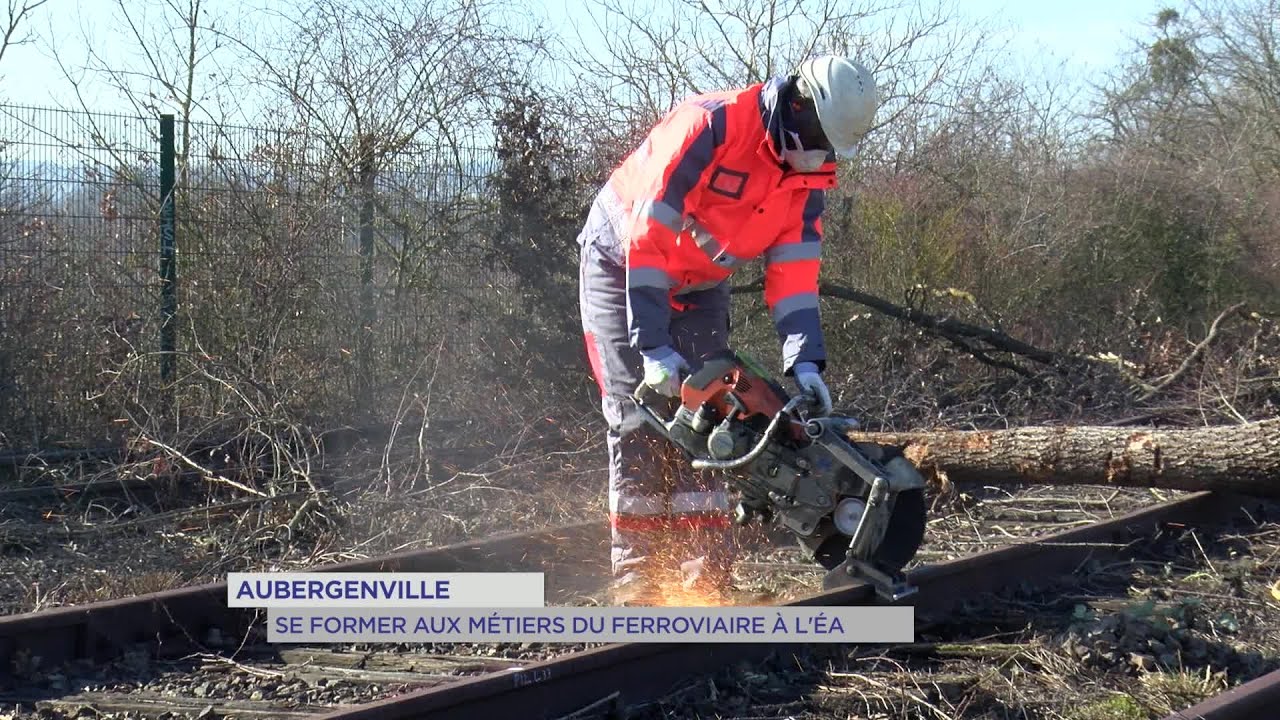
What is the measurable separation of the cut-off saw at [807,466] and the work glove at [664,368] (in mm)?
Answer: 74

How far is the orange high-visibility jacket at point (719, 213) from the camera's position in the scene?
463 centimetres

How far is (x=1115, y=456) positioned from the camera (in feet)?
19.9

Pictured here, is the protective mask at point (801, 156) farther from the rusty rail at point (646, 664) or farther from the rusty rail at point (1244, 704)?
the rusty rail at point (1244, 704)

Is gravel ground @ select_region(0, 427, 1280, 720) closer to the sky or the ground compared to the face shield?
closer to the ground

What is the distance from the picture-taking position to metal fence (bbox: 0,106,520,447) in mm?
8508

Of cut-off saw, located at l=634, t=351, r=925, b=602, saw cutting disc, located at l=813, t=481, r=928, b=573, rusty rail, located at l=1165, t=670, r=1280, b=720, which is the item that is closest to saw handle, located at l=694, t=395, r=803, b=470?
cut-off saw, located at l=634, t=351, r=925, b=602

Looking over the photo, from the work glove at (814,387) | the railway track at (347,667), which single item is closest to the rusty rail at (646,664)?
the railway track at (347,667)

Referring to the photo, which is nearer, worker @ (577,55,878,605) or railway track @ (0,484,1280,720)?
railway track @ (0,484,1280,720)

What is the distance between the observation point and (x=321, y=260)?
9602 mm

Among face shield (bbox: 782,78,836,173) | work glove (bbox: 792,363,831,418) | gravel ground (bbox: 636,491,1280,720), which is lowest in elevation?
gravel ground (bbox: 636,491,1280,720)

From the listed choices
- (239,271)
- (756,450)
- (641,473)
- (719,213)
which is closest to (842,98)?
(719,213)
